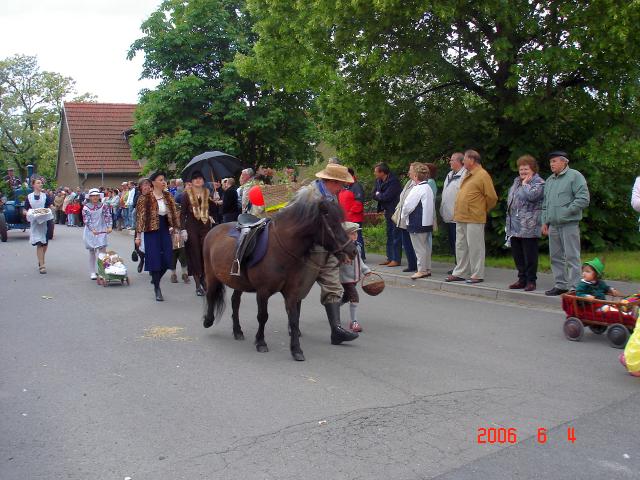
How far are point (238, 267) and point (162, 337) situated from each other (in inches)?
63.4

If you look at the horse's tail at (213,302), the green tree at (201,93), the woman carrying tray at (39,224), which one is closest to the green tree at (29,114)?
the green tree at (201,93)

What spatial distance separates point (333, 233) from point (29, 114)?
230ft

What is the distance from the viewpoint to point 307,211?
6.92 m

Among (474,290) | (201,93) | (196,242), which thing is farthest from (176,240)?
(201,93)

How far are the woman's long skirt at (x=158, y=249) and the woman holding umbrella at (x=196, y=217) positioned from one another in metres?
0.32

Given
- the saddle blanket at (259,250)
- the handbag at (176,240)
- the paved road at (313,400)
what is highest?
the saddle blanket at (259,250)

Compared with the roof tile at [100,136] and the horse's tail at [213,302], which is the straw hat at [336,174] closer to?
the horse's tail at [213,302]

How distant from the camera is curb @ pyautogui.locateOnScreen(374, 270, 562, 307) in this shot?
33.0 feet

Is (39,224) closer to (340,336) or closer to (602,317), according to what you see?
(340,336)

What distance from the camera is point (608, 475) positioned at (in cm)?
422

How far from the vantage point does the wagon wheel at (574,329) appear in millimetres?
7605

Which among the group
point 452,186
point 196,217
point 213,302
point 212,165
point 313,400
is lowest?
point 313,400

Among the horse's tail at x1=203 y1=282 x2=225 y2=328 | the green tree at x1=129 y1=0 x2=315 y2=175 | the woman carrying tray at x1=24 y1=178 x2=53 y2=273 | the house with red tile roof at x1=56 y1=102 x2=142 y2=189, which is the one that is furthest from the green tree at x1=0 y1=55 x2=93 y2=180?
the horse's tail at x1=203 y1=282 x2=225 y2=328
